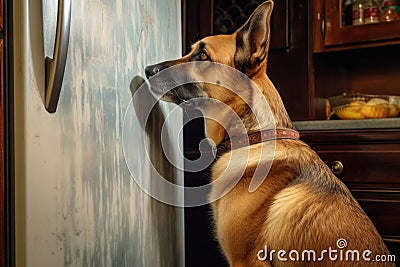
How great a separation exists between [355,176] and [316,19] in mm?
503

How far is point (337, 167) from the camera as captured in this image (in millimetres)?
1245

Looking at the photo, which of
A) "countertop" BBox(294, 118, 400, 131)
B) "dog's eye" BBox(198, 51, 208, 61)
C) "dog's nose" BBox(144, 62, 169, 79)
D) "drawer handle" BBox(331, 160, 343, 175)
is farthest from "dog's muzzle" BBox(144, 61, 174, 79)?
"drawer handle" BBox(331, 160, 343, 175)

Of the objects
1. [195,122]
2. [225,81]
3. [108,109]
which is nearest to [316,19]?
[225,81]

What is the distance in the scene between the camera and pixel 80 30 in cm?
80

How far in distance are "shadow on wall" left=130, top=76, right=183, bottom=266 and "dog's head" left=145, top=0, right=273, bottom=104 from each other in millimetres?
133

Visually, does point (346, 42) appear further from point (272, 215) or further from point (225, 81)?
point (272, 215)

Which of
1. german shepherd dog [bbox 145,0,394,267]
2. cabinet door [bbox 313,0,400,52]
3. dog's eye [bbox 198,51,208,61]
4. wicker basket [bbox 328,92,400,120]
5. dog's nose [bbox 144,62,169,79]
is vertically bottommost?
german shepherd dog [bbox 145,0,394,267]

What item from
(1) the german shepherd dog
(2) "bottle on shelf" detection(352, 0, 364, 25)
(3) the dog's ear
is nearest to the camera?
(1) the german shepherd dog

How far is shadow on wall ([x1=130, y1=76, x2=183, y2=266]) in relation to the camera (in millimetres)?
1028

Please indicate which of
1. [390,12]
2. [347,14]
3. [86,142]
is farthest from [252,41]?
[86,142]

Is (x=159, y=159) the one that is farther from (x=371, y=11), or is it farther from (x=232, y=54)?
(x=371, y=11)

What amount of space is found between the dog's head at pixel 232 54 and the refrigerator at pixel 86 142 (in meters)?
0.12

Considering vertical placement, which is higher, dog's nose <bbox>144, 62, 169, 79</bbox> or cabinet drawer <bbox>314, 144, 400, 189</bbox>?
dog's nose <bbox>144, 62, 169, 79</bbox>

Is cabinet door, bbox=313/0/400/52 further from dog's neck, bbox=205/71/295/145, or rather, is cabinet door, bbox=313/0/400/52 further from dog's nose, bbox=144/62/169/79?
dog's nose, bbox=144/62/169/79
